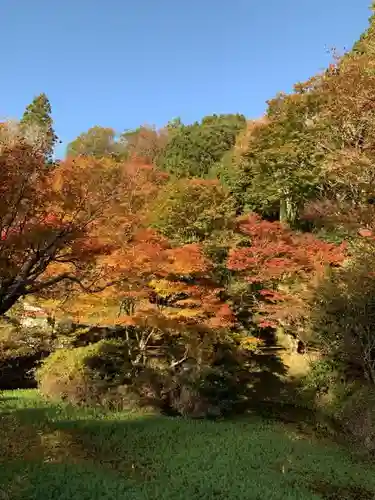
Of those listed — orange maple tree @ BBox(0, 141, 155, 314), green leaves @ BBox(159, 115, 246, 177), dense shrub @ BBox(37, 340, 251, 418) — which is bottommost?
dense shrub @ BBox(37, 340, 251, 418)

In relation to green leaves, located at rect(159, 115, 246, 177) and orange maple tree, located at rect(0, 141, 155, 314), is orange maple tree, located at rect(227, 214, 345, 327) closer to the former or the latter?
orange maple tree, located at rect(0, 141, 155, 314)

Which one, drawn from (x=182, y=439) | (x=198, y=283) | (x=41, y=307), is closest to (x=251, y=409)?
(x=198, y=283)

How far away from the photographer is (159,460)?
961 cm

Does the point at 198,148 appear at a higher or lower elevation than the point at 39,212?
higher

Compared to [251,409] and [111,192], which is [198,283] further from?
[111,192]

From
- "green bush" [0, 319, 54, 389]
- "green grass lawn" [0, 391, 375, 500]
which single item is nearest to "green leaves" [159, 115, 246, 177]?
"green bush" [0, 319, 54, 389]

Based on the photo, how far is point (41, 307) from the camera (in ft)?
60.4

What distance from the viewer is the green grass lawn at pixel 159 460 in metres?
7.16

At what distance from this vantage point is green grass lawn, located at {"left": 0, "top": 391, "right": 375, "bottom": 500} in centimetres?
716

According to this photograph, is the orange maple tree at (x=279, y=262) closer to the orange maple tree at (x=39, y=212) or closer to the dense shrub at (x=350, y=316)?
the dense shrub at (x=350, y=316)

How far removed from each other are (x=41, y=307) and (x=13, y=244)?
9821 millimetres

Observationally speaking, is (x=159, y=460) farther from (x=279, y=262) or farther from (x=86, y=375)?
(x=279, y=262)

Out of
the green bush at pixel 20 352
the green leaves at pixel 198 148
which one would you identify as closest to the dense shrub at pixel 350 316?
the green bush at pixel 20 352

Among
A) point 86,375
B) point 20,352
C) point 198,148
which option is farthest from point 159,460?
point 198,148
